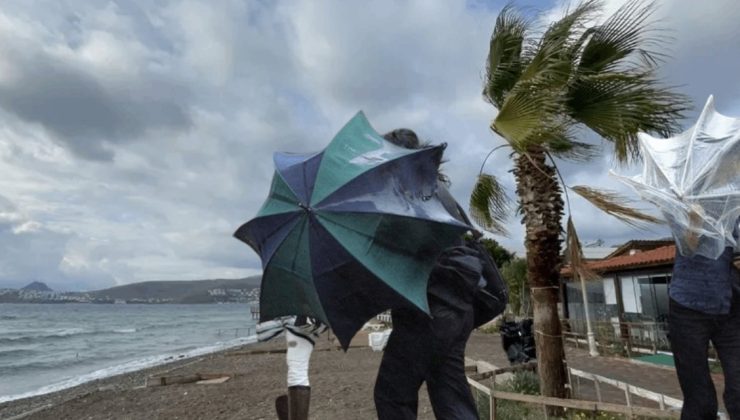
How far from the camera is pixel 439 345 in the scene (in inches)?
93.5

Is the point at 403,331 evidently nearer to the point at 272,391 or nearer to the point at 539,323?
the point at 539,323

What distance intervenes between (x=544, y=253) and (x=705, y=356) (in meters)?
2.93

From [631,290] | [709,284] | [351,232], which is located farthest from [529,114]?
[631,290]

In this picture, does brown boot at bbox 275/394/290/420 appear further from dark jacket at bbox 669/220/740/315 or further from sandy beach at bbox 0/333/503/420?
sandy beach at bbox 0/333/503/420

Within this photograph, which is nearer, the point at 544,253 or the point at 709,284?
the point at 709,284

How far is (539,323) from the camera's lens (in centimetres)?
540

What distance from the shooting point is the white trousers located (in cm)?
340

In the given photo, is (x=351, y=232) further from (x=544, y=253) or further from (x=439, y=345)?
(x=544, y=253)

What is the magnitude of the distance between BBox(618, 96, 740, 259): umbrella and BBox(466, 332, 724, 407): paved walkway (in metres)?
3.51

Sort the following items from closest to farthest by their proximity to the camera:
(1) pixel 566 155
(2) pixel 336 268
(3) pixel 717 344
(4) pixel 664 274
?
(2) pixel 336 268 → (3) pixel 717 344 → (1) pixel 566 155 → (4) pixel 664 274

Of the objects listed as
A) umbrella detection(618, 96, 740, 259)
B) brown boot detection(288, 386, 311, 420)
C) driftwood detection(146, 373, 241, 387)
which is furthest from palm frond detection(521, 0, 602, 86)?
driftwood detection(146, 373, 241, 387)


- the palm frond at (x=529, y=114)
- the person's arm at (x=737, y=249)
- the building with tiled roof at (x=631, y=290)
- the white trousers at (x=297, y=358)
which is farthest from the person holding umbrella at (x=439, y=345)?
the building with tiled roof at (x=631, y=290)

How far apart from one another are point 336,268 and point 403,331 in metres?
0.55

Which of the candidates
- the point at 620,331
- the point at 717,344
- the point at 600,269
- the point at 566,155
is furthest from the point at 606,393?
the point at 600,269
